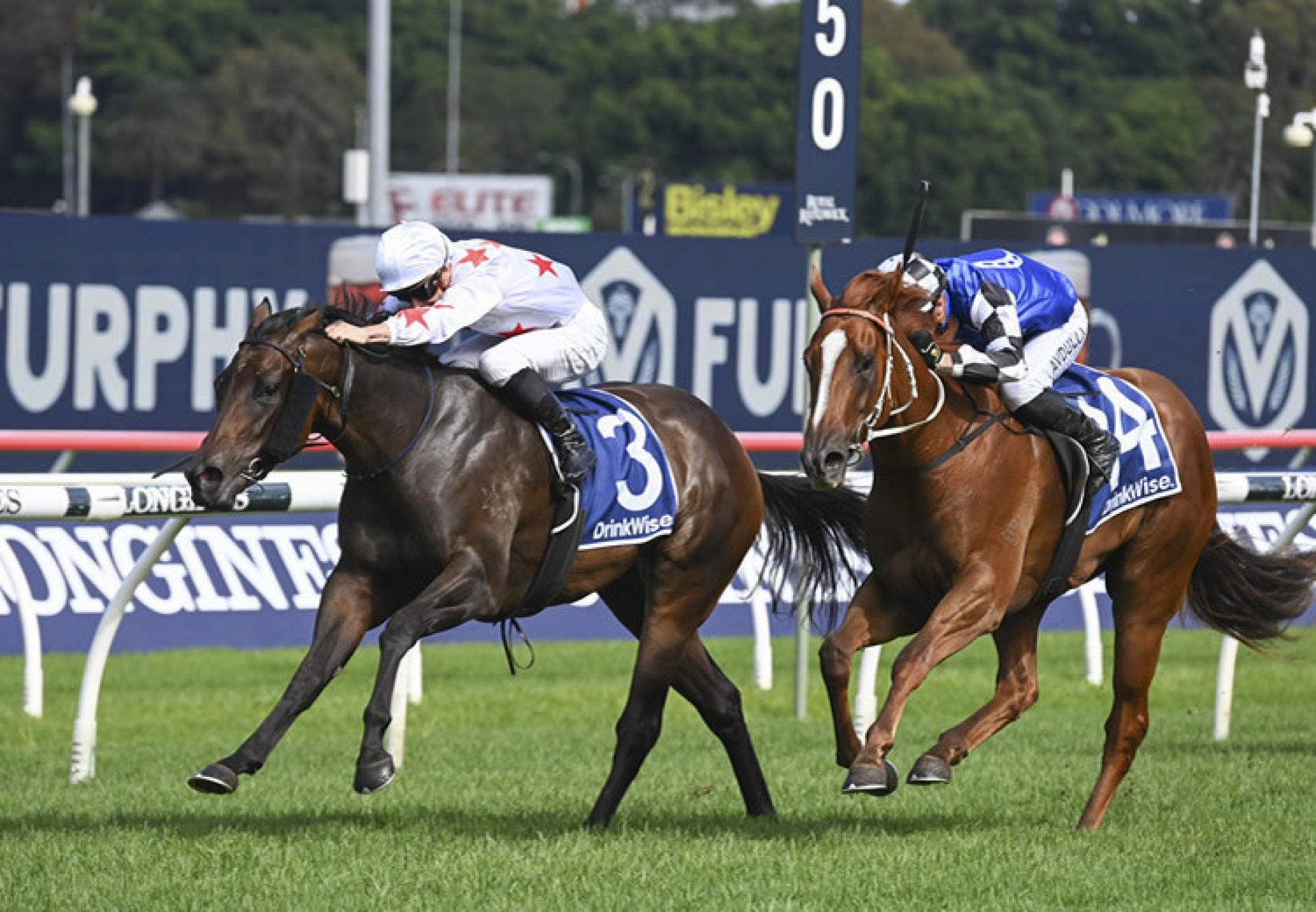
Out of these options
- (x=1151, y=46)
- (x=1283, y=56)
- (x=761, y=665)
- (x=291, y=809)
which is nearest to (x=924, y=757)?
(x=291, y=809)

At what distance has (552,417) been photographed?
6.07 metres

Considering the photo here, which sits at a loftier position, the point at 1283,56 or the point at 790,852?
the point at 1283,56

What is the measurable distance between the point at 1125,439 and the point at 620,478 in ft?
4.61

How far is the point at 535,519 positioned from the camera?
607 centimetres

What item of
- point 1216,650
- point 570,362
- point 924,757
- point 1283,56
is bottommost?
point 1216,650

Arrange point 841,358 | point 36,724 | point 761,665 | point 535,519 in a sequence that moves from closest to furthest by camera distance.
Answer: point 841,358, point 535,519, point 36,724, point 761,665

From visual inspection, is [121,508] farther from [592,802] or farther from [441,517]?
[592,802]

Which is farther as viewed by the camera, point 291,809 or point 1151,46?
point 1151,46

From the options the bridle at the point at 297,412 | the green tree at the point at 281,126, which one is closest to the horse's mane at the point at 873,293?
the bridle at the point at 297,412

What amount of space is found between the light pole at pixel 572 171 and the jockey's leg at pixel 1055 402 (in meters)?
78.0

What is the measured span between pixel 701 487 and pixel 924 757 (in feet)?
3.84

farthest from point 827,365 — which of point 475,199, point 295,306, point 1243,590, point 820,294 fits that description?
point 475,199

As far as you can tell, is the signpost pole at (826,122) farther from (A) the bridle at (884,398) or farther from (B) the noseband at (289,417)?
(B) the noseband at (289,417)

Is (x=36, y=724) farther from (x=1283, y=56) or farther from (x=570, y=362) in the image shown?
(x=1283, y=56)
